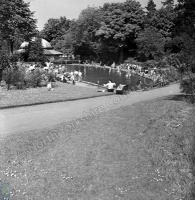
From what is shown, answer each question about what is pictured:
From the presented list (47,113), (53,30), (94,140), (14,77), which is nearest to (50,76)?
(14,77)

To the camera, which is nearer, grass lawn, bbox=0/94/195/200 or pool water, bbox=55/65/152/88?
grass lawn, bbox=0/94/195/200

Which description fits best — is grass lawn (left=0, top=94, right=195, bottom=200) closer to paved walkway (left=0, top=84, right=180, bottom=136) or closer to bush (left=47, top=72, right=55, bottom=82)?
paved walkway (left=0, top=84, right=180, bottom=136)

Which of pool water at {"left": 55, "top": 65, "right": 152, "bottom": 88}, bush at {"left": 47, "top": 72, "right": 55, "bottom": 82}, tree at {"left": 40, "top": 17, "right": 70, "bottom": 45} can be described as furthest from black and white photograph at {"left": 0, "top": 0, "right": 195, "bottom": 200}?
tree at {"left": 40, "top": 17, "right": 70, "bottom": 45}

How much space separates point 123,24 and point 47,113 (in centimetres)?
4791

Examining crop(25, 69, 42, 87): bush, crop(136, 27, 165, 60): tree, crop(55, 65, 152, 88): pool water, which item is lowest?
crop(55, 65, 152, 88): pool water

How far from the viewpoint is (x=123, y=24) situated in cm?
5734

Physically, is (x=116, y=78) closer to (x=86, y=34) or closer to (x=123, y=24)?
(x=123, y=24)

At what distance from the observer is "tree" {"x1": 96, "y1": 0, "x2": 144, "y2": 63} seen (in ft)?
186

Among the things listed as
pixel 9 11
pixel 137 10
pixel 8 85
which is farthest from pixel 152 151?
pixel 137 10

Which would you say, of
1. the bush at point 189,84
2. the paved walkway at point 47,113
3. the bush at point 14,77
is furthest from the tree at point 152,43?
the paved walkway at point 47,113

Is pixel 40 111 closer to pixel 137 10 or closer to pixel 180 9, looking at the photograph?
pixel 180 9

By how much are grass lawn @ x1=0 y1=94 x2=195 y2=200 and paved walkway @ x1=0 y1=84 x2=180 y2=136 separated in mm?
983

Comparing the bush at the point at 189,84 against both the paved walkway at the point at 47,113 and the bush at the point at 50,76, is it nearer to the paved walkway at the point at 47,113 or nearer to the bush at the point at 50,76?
the paved walkway at the point at 47,113

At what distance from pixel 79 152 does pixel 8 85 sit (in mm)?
12518
